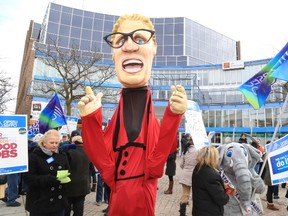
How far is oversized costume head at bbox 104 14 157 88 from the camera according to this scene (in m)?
2.34

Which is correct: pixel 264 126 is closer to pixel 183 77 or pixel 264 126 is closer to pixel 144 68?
pixel 183 77

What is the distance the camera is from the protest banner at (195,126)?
3937 millimetres

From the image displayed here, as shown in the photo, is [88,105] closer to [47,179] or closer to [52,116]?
[47,179]

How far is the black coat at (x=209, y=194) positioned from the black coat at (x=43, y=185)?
1862 millimetres

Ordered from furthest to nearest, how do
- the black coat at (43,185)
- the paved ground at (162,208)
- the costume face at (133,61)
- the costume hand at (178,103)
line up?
1. the paved ground at (162,208)
2. the black coat at (43,185)
3. the costume face at (133,61)
4. the costume hand at (178,103)

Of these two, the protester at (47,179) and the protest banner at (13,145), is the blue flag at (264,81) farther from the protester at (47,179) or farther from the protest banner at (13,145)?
the protest banner at (13,145)

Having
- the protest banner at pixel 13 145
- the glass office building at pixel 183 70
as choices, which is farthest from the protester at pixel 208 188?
the glass office building at pixel 183 70

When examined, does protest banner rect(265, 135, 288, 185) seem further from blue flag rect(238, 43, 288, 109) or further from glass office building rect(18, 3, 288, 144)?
glass office building rect(18, 3, 288, 144)

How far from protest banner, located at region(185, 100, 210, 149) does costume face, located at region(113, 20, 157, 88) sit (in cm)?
171

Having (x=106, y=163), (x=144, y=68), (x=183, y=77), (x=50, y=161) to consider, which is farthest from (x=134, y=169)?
(x=183, y=77)

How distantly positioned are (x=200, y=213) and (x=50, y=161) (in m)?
2.20

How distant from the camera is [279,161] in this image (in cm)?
455

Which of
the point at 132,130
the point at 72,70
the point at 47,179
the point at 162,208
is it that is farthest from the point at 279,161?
the point at 72,70

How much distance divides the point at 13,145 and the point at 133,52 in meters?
2.87
